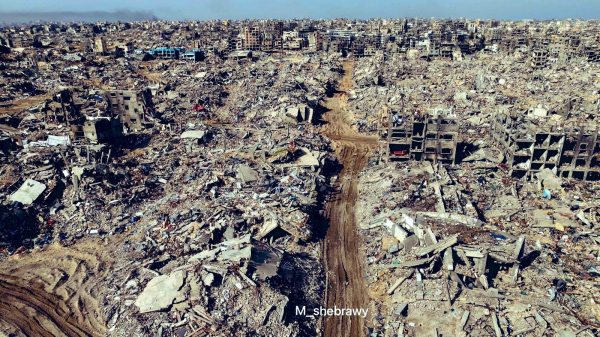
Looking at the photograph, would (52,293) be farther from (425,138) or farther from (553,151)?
(553,151)

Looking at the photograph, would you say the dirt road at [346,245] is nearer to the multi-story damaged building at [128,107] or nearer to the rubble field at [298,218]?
the rubble field at [298,218]

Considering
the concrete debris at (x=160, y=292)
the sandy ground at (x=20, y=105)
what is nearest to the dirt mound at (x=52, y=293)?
the concrete debris at (x=160, y=292)

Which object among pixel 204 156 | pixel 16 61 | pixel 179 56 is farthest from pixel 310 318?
pixel 16 61

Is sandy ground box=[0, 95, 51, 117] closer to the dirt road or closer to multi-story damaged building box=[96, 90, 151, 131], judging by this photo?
multi-story damaged building box=[96, 90, 151, 131]

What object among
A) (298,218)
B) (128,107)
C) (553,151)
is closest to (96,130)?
(128,107)

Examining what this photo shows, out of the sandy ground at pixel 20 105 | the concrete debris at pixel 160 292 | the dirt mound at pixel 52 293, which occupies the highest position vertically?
the sandy ground at pixel 20 105
